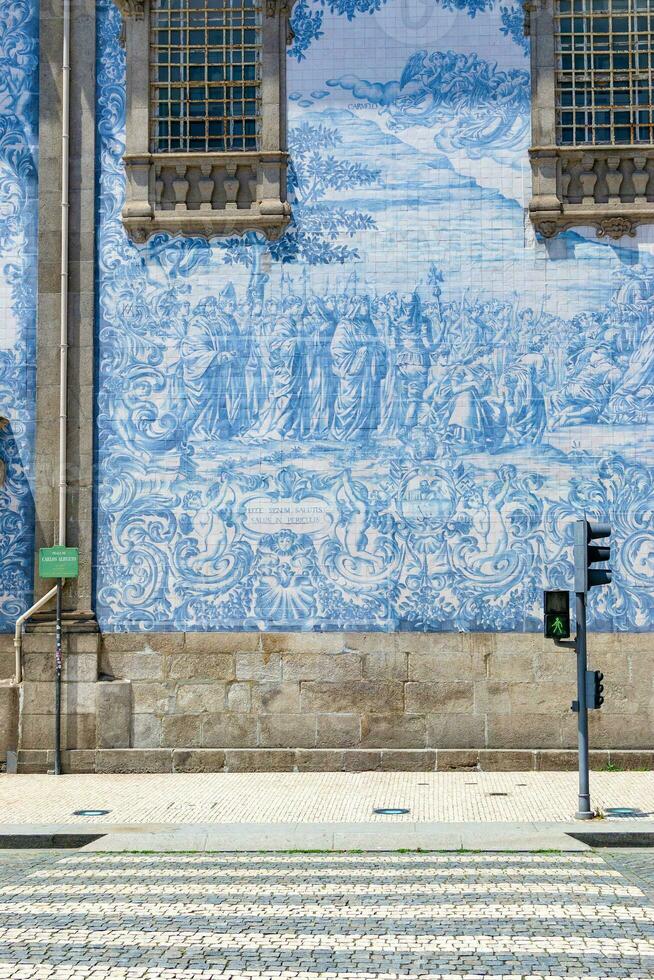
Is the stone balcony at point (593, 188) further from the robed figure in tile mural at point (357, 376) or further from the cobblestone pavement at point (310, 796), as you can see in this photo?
the cobblestone pavement at point (310, 796)

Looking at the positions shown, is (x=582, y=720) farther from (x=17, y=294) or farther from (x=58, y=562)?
(x=17, y=294)

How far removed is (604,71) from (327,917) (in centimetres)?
1152

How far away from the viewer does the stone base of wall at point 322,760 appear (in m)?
14.8

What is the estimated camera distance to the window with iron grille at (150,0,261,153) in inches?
623

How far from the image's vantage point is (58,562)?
15.2 metres

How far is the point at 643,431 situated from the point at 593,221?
2.71 m

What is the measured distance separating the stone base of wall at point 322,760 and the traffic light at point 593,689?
285 cm

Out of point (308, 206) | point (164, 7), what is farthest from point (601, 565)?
point (164, 7)

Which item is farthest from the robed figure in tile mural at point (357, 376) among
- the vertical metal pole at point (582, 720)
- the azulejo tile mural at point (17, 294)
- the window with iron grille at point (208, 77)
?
the vertical metal pole at point (582, 720)

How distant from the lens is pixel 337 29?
15.8 metres

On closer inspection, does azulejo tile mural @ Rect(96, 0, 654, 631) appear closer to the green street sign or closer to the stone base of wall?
the green street sign

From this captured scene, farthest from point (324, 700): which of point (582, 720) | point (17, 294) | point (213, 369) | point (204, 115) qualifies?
point (204, 115)

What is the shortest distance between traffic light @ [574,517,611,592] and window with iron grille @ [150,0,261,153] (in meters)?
6.86

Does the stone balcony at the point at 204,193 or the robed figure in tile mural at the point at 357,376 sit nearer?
the robed figure in tile mural at the point at 357,376
